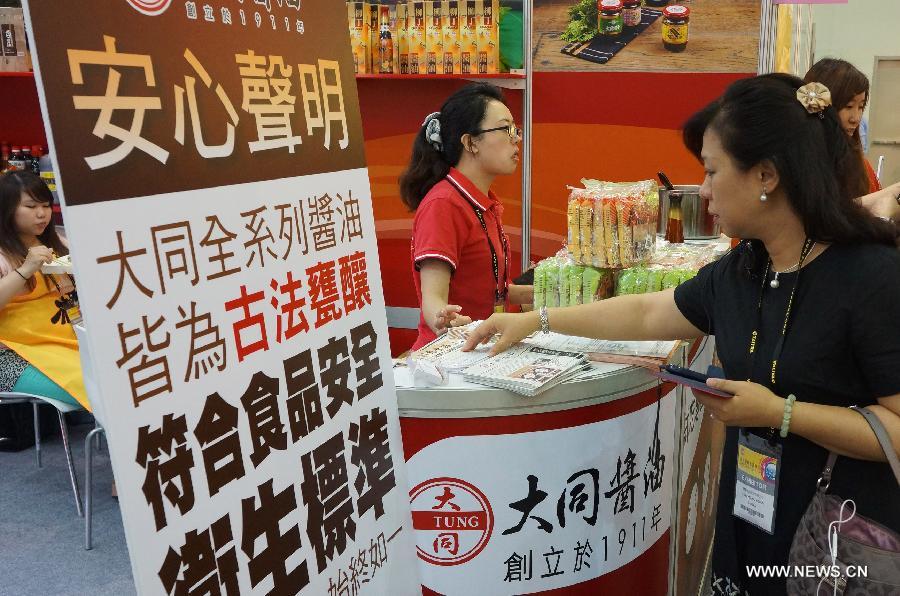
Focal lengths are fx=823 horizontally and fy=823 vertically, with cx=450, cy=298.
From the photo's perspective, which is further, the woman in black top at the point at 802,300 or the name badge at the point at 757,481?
the name badge at the point at 757,481

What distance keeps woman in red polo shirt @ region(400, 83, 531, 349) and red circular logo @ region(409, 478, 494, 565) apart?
82 centimetres

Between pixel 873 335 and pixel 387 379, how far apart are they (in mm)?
860

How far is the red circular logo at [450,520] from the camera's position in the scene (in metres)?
1.73

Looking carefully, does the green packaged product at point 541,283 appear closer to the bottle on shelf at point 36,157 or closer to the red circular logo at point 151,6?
the red circular logo at point 151,6

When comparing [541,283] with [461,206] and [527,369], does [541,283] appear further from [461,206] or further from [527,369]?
[527,369]

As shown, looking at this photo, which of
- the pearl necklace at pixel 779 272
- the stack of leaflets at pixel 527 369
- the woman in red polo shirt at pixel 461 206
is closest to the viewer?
the pearl necklace at pixel 779 272

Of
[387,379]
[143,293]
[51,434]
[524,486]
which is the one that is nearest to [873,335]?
[524,486]

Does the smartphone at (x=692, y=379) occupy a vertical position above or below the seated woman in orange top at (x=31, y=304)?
above

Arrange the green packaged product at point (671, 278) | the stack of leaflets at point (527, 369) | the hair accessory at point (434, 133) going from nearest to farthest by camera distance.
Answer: the stack of leaflets at point (527, 369) → the green packaged product at point (671, 278) → the hair accessory at point (434, 133)

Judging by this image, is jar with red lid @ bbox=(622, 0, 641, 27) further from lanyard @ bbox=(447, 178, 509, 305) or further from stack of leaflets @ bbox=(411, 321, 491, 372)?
stack of leaflets @ bbox=(411, 321, 491, 372)

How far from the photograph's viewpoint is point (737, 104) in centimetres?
154

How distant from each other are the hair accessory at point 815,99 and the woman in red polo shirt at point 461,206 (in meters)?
1.24

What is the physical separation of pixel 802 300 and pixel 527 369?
564mm

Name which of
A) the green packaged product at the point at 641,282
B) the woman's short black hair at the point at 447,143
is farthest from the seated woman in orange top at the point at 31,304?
the green packaged product at the point at 641,282
